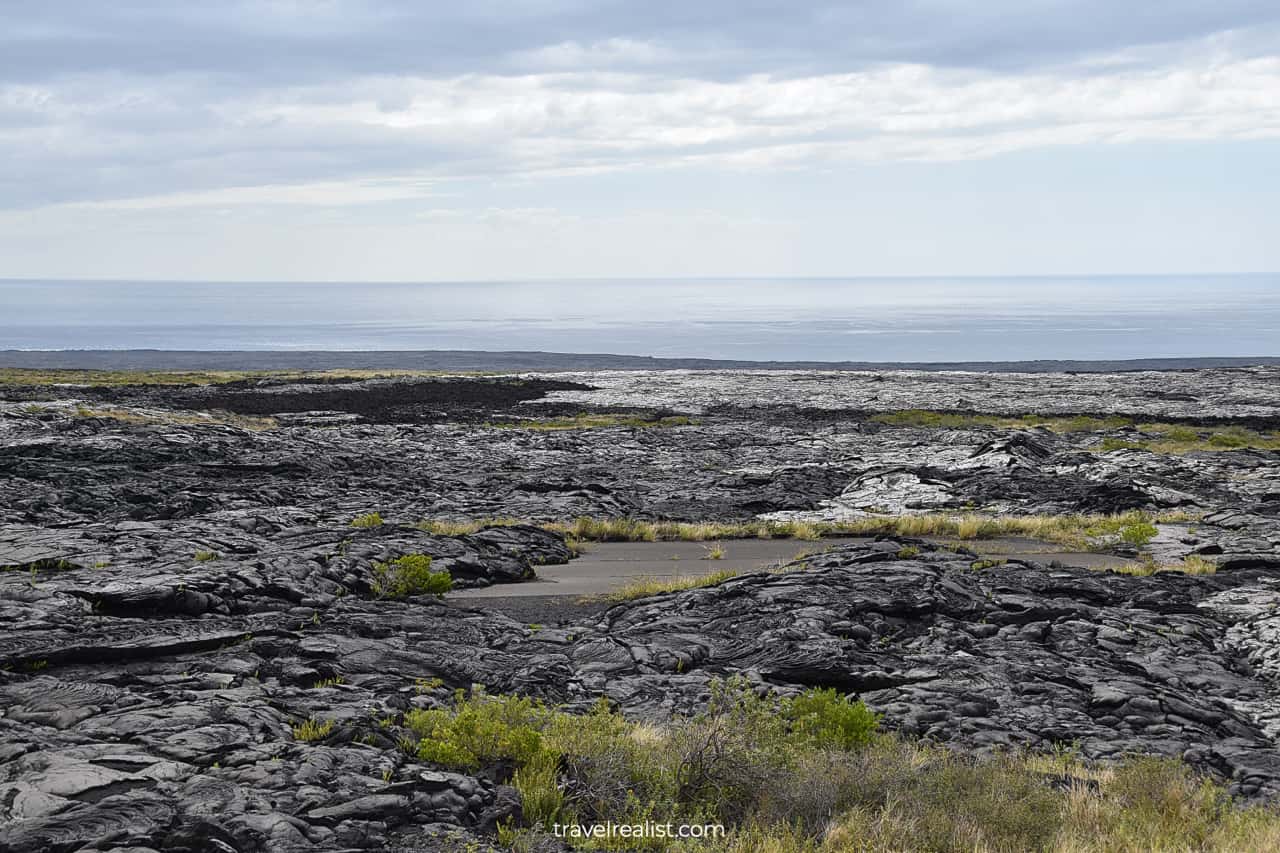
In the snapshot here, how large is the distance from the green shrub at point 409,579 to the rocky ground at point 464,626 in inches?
12.1

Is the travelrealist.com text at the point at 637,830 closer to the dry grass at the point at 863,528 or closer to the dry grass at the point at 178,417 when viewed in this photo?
the dry grass at the point at 863,528

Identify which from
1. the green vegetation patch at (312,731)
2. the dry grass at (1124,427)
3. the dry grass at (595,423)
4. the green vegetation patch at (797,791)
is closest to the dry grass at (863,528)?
the green vegetation patch at (312,731)

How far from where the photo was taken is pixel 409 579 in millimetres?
19250

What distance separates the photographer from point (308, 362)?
186750 millimetres

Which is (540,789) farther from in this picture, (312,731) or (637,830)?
(312,731)

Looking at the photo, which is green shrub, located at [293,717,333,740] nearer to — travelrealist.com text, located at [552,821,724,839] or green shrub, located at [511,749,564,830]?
green shrub, located at [511,749,564,830]

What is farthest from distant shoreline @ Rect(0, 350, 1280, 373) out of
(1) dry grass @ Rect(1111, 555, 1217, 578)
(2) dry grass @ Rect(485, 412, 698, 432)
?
(1) dry grass @ Rect(1111, 555, 1217, 578)

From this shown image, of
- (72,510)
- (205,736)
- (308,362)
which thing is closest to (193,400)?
(72,510)

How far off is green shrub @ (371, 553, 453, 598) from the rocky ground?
12.1 inches

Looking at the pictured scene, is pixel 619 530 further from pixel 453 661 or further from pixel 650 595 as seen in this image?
pixel 453 661

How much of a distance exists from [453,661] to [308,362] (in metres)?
184

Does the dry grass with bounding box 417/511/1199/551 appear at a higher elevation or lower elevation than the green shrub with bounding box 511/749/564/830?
lower

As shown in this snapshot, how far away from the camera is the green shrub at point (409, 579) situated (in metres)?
19.1

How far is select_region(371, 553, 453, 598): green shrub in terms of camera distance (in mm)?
19062
